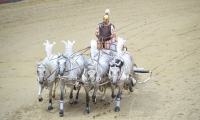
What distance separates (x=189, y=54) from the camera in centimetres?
1383

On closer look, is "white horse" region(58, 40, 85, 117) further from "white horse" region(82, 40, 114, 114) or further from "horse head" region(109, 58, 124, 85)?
"horse head" region(109, 58, 124, 85)

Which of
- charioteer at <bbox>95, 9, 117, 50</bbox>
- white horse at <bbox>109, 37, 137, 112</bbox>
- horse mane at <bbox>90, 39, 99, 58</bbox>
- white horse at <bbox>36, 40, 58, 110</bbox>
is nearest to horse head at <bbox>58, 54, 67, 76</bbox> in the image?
white horse at <bbox>36, 40, 58, 110</bbox>

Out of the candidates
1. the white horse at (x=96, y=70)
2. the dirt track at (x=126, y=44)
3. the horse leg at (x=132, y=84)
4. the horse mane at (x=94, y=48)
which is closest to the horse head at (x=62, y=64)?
the white horse at (x=96, y=70)

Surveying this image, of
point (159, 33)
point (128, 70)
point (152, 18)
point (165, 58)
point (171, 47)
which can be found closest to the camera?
point (128, 70)

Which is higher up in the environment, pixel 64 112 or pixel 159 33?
pixel 159 33

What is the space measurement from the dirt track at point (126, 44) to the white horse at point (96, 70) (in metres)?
0.91

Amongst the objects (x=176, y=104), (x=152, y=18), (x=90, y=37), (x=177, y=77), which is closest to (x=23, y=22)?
(x=90, y=37)

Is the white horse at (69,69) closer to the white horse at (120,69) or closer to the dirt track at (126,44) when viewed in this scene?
the dirt track at (126,44)

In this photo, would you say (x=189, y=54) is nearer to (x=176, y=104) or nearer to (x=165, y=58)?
(x=165, y=58)

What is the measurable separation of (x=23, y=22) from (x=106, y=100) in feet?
28.0

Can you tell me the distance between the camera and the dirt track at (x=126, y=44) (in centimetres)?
1041

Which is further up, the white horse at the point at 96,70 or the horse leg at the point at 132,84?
the white horse at the point at 96,70

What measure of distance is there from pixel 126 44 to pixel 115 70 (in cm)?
605

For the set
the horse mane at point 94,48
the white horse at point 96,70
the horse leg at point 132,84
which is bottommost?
the horse leg at point 132,84
